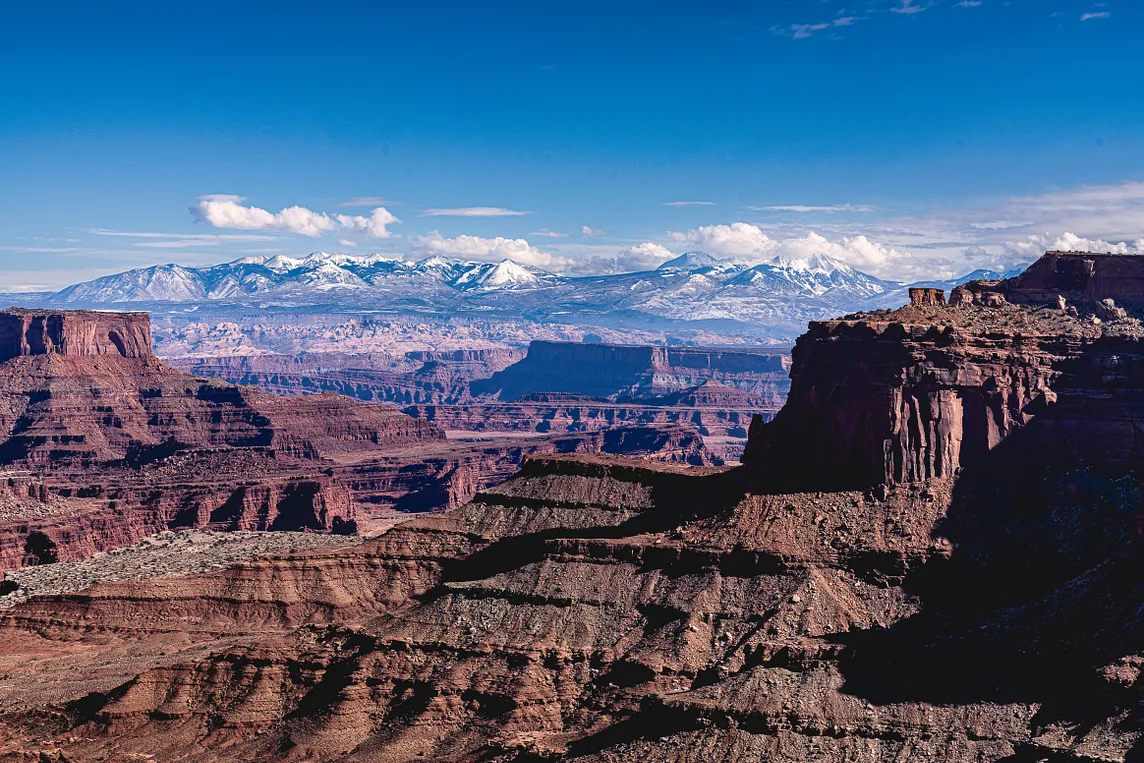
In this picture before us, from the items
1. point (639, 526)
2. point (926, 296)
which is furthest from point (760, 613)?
point (926, 296)

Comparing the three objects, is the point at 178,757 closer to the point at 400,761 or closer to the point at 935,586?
the point at 400,761

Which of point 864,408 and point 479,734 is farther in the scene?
point 864,408

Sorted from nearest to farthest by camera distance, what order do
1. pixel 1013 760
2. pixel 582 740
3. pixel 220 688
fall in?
pixel 1013 760
pixel 582 740
pixel 220 688

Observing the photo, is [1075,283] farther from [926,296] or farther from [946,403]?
[946,403]

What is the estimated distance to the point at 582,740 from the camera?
91.2 metres

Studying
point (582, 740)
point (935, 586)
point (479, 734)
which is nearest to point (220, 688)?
point (479, 734)

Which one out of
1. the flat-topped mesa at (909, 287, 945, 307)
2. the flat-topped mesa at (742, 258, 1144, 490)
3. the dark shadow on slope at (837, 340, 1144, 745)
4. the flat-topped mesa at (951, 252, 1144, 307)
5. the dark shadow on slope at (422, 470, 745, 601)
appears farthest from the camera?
the flat-topped mesa at (951, 252, 1144, 307)

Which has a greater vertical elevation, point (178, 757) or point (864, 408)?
point (864, 408)

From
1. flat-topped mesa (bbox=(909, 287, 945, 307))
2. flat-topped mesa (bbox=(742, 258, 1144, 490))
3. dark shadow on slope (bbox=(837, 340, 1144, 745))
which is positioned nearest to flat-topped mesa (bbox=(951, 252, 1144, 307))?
flat-topped mesa (bbox=(909, 287, 945, 307))

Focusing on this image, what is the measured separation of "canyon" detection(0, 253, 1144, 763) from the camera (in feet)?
280

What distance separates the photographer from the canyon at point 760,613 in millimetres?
85312

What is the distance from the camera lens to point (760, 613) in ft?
323

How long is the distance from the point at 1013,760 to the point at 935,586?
21973 mm

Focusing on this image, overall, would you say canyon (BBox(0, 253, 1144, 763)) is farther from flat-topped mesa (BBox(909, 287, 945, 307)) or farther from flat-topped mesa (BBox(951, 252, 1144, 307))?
flat-topped mesa (BBox(951, 252, 1144, 307))
